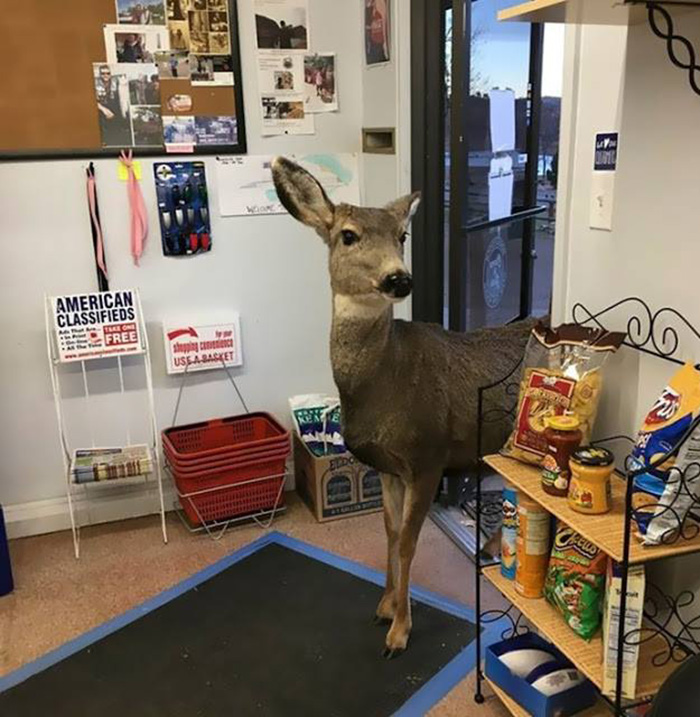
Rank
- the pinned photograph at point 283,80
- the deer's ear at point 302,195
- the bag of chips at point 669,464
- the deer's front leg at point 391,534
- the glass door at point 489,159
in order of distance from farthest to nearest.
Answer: the pinned photograph at point 283,80 < the glass door at point 489,159 < the deer's front leg at point 391,534 < the deer's ear at point 302,195 < the bag of chips at point 669,464

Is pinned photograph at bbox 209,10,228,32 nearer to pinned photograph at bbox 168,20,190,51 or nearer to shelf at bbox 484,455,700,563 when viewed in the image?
pinned photograph at bbox 168,20,190,51

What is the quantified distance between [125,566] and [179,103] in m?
1.85

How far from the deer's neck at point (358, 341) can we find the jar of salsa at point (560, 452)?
27.0 inches

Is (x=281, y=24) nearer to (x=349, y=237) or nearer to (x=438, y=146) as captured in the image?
(x=438, y=146)

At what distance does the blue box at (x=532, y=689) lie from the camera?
178cm

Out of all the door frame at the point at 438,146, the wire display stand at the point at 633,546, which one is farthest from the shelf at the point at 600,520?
the door frame at the point at 438,146

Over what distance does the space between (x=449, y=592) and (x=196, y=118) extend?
2097mm

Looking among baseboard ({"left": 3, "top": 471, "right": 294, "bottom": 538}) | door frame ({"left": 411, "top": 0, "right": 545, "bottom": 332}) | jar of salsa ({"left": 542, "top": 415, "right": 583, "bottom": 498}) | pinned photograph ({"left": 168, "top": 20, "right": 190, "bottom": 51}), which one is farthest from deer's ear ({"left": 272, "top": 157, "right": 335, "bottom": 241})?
baseboard ({"left": 3, "top": 471, "right": 294, "bottom": 538})

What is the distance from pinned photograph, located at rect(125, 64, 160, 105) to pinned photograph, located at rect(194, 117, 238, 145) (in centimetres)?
19

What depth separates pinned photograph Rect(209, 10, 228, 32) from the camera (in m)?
3.01

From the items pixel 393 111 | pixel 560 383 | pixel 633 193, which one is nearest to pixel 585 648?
pixel 560 383

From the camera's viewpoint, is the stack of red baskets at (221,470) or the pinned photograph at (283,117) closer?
the stack of red baskets at (221,470)

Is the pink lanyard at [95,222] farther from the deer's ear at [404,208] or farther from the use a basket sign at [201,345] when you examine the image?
the deer's ear at [404,208]

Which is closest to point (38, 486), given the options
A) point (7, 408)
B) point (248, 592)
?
point (7, 408)
